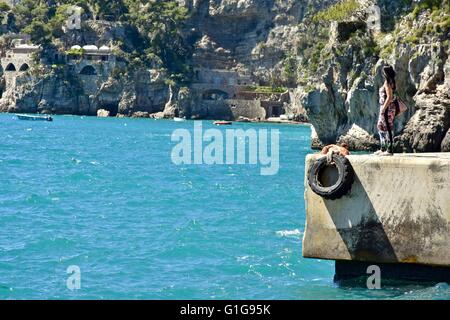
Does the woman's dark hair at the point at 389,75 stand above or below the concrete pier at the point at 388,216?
above

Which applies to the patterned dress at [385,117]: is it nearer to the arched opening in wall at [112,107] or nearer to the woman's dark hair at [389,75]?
the woman's dark hair at [389,75]

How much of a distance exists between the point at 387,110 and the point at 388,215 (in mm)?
1956

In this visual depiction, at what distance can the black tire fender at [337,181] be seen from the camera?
17.6 meters

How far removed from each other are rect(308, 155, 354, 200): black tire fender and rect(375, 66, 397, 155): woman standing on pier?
0.88 meters

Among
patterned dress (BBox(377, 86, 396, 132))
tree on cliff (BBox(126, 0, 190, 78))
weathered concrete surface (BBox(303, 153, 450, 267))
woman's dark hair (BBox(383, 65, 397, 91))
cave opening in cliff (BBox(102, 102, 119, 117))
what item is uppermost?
tree on cliff (BBox(126, 0, 190, 78))

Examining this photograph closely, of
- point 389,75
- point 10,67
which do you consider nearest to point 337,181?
point 389,75

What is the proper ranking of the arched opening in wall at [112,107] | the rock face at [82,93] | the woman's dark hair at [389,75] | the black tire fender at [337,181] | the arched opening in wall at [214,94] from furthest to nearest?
the arched opening in wall at [214,94] → the arched opening in wall at [112,107] → the rock face at [82,93] → the woman's dark hair at [389,75] → the black tire fender at [337,181]

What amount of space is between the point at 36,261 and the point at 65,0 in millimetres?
152002

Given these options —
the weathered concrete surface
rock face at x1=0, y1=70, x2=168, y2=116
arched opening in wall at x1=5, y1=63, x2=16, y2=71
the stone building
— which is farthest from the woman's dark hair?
arched opening in wall at x1=5, y1=63, x2=16, y2=71

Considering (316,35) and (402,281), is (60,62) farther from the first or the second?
(402,281)

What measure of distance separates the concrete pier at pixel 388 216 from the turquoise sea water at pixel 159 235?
670mm

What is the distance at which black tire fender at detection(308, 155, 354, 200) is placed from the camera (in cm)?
1759

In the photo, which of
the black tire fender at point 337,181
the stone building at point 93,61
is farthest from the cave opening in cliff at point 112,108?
the black tire fender at point 337,181

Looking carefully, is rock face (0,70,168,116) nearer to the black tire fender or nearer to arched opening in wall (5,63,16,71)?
arched opening in wall (5,63,16,71)
